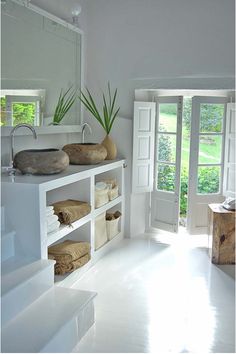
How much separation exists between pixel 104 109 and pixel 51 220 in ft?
6.17

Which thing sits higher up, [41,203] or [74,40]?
[74,40]

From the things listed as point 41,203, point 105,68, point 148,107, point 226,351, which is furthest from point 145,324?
point 105,68

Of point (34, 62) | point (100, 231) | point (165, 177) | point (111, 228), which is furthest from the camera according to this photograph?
point (165, 177)

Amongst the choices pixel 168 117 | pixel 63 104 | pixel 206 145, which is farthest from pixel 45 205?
pixel 206 145

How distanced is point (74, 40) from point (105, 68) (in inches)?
20.6

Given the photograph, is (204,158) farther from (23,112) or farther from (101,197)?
(23,112)

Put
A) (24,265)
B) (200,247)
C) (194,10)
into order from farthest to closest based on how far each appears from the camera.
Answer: (200,247) < (194,10) < (24,265)

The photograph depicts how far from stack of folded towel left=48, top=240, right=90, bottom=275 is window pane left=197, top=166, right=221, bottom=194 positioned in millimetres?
1957

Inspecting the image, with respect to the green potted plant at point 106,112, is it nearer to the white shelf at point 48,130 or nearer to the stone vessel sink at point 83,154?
the white shelf at point 48,130

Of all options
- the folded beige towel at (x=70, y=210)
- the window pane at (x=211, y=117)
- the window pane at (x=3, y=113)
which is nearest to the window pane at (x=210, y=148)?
the window pane at (x=211, y=117)

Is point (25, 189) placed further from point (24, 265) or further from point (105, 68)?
point (105, 68)

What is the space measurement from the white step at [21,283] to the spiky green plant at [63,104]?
70.4 inches

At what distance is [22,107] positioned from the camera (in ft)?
11.7

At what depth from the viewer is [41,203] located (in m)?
2.86
